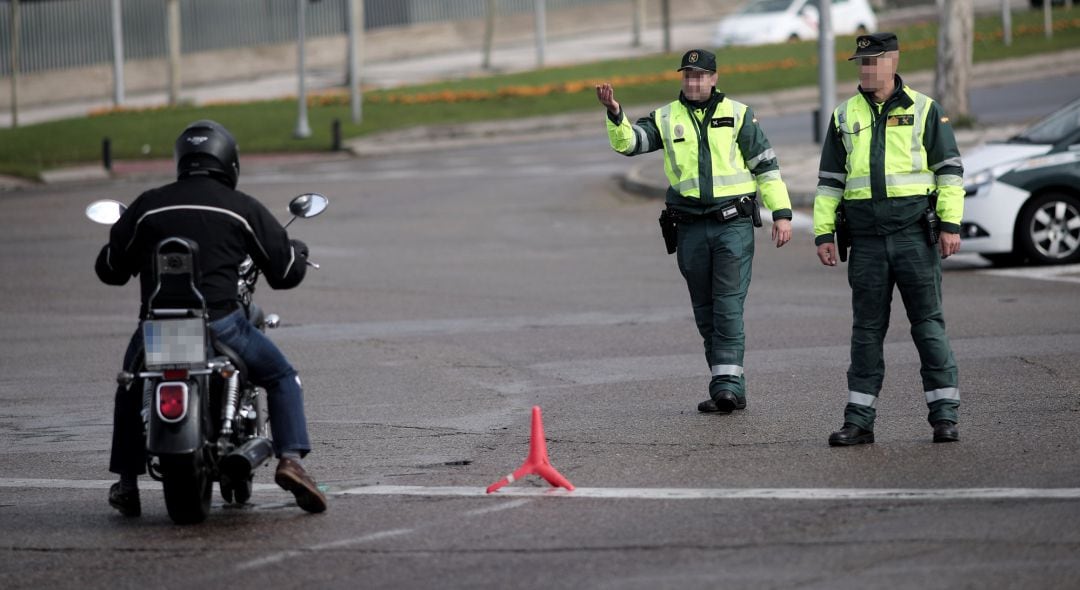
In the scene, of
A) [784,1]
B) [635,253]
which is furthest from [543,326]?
[784,1]

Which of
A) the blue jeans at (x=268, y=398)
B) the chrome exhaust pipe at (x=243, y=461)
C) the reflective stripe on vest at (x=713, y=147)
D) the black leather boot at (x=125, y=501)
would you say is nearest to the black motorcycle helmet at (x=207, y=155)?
the blue jeans at (x=268, y=398)

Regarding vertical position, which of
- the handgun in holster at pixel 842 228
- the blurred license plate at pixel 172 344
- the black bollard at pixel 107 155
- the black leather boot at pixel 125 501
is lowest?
the black leather boot at pixel 125 501

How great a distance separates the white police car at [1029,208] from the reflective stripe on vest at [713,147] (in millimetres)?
6621

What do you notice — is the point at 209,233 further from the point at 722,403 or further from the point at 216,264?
the point at 722,403

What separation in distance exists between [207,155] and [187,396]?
1.06m

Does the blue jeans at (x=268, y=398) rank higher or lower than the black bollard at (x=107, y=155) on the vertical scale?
lower

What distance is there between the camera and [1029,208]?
15547mm

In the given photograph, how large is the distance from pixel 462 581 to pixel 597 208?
16.3 m

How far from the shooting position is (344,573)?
620 centimetres

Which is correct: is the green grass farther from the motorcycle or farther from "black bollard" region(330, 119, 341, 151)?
the motorcycle

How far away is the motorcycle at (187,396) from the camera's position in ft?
21.9

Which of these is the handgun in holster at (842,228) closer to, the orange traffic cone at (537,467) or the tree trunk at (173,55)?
the orange traffic cone at (537,467)

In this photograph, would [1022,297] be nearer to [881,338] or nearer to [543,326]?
[543,326]

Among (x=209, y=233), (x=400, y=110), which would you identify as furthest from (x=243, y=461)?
(x=400, y=110)
